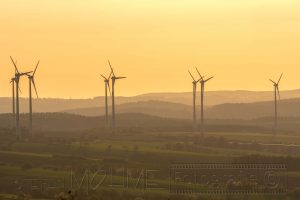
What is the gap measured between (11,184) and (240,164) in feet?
104

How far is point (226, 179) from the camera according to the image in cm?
11788

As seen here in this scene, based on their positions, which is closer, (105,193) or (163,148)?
(105,193)

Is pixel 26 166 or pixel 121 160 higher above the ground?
pixel 121 160

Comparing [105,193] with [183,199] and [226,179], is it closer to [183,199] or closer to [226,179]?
[183,199]

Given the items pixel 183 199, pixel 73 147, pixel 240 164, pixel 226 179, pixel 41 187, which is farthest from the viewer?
pixel 73 147

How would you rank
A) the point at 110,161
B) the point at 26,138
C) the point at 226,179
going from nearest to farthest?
the point at 226,179, the point at 110,161, the point at 26,138

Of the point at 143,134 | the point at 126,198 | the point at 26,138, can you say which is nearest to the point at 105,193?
the point at 126,198

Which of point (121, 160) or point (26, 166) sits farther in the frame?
point (121, 160)

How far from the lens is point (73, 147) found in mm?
158375

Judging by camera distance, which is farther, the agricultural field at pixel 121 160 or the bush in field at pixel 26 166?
the bush in field at pixel 26 166

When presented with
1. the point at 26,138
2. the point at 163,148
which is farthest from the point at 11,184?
the point at 26,138

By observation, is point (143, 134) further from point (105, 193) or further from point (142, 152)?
point (105, 193)

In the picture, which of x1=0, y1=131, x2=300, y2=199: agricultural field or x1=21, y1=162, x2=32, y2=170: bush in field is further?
x1=21, y1=162, x2=32, y2=170: bush in field

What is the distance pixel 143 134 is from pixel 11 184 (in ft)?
273
